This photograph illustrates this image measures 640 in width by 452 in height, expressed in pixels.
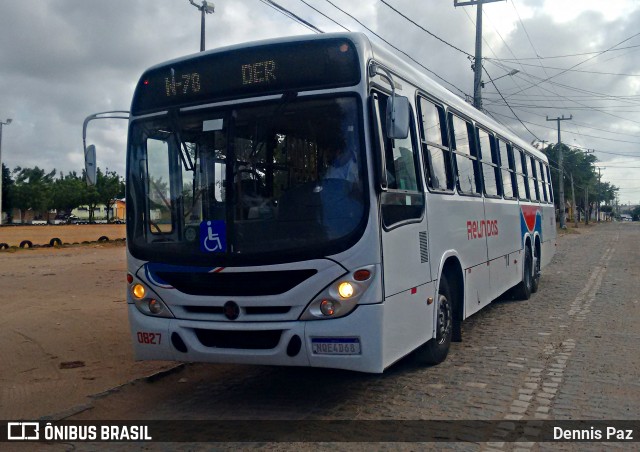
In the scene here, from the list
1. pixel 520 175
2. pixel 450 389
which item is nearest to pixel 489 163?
pixel 520 175

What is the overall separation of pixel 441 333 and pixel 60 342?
17.8 feet

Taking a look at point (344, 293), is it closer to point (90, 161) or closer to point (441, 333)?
point (441, 333)

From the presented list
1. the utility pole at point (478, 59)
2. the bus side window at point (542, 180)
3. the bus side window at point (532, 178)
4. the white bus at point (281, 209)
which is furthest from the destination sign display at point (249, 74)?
the utility pole at point (478, 59)

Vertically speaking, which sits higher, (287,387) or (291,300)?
(291,300)

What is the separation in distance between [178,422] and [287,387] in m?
1.36

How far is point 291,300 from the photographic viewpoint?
5258 millimetres

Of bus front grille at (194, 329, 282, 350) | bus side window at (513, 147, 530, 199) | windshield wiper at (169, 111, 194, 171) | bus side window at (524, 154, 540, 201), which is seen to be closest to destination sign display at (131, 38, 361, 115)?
windshield wiper at (169, 111, 194, 171)

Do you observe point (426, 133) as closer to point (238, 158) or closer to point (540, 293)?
point (238, 158)

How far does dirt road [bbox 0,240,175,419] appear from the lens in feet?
21.7

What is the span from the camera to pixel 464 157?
841cm

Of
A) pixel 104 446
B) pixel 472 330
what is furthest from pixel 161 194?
pixel 472 330

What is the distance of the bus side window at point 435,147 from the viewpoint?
686 centimetres

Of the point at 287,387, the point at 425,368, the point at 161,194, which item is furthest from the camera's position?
the point at 425,368

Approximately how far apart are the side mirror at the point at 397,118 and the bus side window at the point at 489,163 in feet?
13.8
